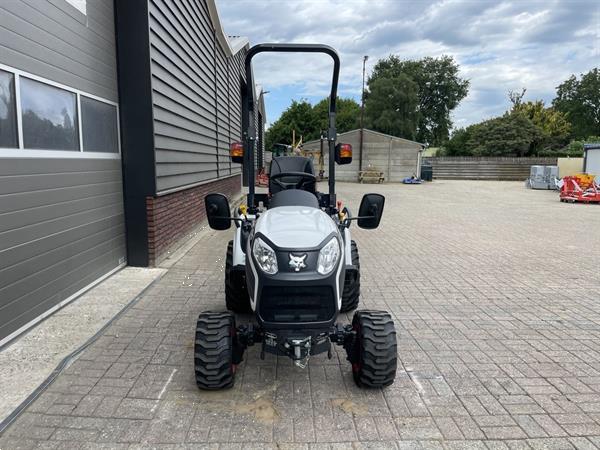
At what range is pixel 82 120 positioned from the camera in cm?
474

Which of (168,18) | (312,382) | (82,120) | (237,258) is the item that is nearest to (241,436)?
(312,382)

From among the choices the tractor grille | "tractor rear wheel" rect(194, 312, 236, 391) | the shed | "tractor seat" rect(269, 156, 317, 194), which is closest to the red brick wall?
"tractor seat" rect(269, 156, 317, 194)

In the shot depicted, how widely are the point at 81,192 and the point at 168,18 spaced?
11.0 feet

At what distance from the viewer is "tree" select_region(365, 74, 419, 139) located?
45719 millimetres

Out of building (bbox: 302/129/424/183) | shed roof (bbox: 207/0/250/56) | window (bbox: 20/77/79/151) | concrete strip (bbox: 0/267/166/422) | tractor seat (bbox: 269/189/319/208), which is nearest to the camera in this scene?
concrete strip (bbox: 0/267/166/422)

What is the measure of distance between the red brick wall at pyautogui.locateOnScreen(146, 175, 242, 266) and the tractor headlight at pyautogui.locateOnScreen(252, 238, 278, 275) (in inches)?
139

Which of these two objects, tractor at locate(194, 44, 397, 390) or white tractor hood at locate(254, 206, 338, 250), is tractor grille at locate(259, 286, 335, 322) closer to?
tractor at locate(194, 44, 397, 390)

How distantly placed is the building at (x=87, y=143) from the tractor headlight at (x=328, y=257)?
2522 millimetres

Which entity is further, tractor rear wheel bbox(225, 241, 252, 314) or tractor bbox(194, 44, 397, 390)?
tractor rear wheel bbox(225, 241, 252, 314)

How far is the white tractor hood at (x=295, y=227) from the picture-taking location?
273cm

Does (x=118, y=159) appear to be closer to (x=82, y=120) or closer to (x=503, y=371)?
(x=82, y=120)

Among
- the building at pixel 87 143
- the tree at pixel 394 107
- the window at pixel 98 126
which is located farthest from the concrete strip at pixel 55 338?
the tree at pixel 394 107

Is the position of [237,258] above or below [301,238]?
below

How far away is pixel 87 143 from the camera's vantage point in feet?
16.0
